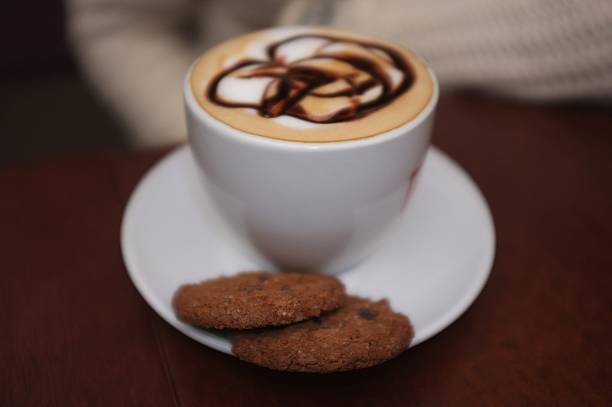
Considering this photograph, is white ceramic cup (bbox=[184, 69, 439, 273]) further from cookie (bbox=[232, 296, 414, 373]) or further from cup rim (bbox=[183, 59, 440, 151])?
cookie (bbox=[232, 296, 414, 373])

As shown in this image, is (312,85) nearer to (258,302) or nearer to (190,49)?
(258,302)

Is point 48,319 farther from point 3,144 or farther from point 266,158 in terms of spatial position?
point 3,144

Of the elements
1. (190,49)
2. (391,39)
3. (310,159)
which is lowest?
(190,49)

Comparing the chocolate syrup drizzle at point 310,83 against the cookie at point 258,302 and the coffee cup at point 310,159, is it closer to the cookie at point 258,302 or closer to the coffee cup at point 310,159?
the coffee cup at point 310,159

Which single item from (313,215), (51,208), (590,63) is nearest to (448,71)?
(590,63)

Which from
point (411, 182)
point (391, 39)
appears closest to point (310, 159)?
point (411, 182)

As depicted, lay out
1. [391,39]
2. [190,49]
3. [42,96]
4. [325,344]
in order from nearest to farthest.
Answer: [325,344], [391,39], [190,49], [42,96]
